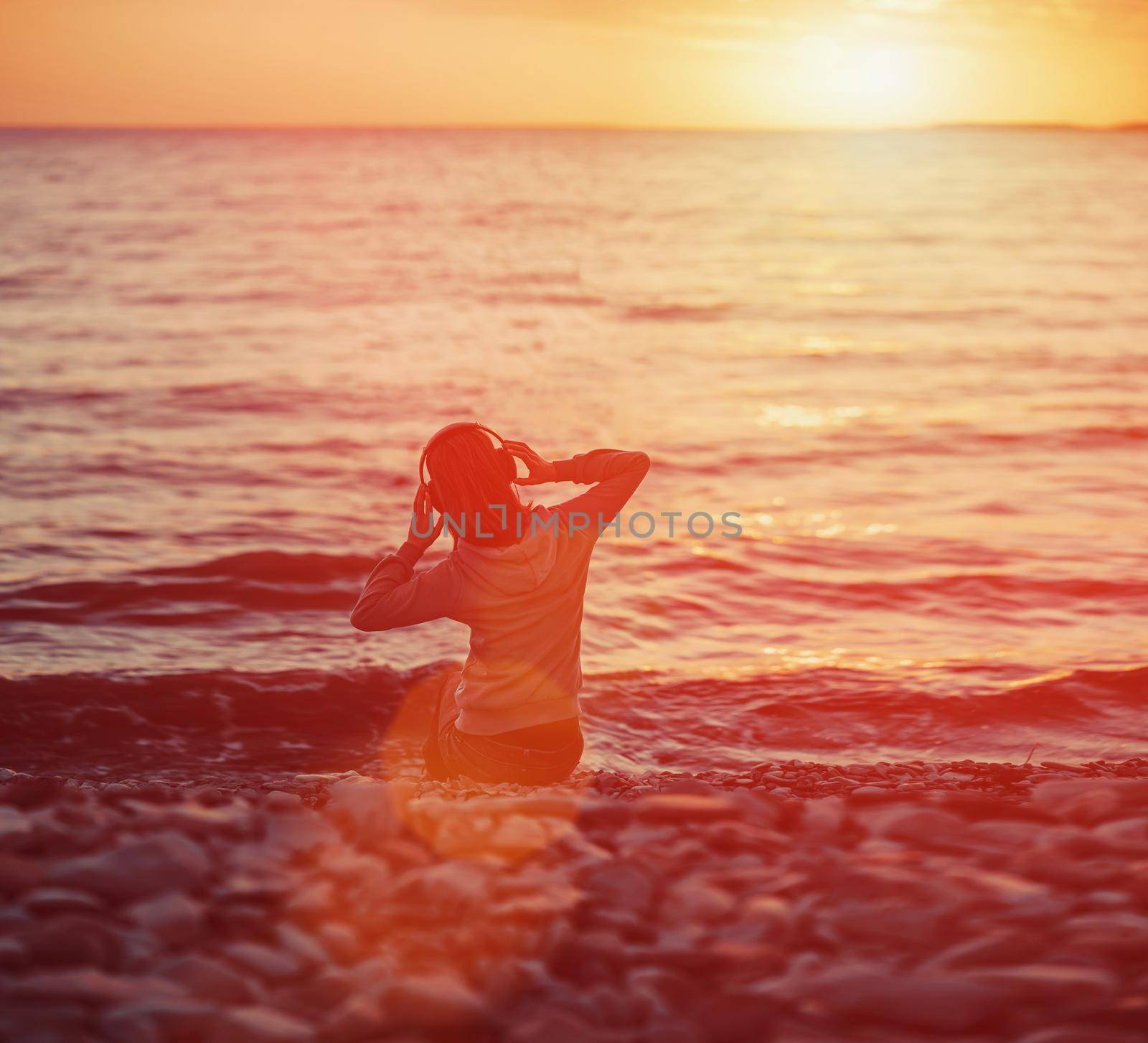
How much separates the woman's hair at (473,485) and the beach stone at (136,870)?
4.78 ft

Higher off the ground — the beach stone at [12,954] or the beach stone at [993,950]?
the beach stone at [993,950]

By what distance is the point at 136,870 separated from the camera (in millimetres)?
3104

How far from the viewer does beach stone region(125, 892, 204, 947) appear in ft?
9.43

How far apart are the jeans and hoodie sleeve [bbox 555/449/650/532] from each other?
0.99m

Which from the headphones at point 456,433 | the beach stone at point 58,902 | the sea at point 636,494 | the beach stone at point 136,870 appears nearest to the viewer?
the beach stone at point 58,902

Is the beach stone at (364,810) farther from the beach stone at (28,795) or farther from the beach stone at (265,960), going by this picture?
the beach stone at (28,795)

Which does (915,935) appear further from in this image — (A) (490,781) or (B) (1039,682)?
(B) (1039,682)

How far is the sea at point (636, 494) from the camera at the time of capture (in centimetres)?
634

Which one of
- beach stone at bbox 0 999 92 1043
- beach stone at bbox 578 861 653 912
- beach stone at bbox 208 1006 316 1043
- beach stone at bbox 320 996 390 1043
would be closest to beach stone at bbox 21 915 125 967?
beach stone at bbox 0 999 92 1043

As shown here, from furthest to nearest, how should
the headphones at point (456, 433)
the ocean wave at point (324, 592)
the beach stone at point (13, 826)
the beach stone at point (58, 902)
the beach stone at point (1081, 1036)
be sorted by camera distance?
the ocean wave at point (324, 592) → the headphones at point (456, 433) → the beach stone at point (13, 826) → the beach stone at point (58, 902) → the beach stone at point (1081, 1036)

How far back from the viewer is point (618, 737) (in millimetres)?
6172

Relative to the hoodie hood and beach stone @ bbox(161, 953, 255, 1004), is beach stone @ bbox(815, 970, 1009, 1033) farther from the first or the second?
the hoodie hood

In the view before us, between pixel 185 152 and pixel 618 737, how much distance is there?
352 feet

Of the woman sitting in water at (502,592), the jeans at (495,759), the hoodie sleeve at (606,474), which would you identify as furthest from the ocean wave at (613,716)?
the hoodie sleeve at (606,474)
